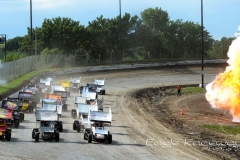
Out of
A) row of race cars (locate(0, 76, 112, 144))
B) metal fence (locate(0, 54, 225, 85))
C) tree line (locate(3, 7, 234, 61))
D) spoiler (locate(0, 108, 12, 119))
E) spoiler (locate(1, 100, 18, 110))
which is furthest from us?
tree line (locate(3, 7, 234, 61))

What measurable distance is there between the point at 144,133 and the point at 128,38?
103 metres

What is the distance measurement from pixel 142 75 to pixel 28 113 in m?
42.2

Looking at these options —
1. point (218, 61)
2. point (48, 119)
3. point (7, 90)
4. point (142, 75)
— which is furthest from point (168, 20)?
point (48, 119)

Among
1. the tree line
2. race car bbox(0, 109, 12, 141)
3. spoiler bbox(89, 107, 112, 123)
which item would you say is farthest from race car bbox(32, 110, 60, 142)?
the tree line

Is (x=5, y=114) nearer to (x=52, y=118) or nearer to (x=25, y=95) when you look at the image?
(x=52, y=118)

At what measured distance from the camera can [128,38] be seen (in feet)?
471

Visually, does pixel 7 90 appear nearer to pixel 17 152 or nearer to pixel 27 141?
pixel 27 141

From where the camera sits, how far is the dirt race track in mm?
32406

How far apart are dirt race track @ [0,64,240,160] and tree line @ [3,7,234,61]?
164 ft

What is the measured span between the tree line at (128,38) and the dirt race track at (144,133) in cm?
5013

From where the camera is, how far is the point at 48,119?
122 feet

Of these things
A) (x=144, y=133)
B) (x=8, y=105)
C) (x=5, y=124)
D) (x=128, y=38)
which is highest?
(x=128, y=38)

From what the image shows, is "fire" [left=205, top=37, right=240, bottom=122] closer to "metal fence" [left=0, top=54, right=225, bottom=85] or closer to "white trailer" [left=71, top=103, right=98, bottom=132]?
"white trailer" [left=71, top=103, right=98, bottom=132]

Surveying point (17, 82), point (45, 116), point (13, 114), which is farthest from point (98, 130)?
point (17, 82)
